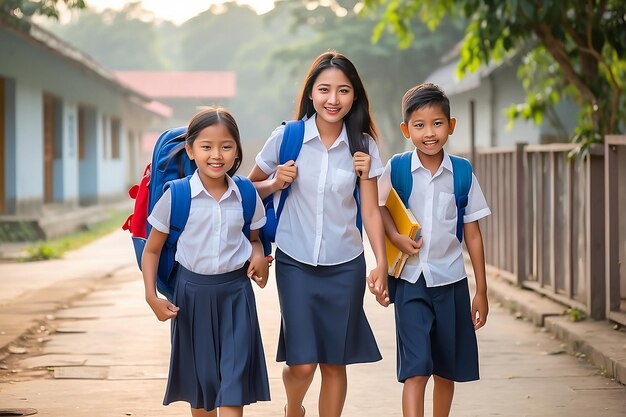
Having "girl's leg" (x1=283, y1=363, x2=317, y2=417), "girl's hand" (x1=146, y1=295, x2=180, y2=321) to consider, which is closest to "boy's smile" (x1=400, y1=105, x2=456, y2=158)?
"girl's leg" (x1=283, y1=363, x2=317, y2=417)

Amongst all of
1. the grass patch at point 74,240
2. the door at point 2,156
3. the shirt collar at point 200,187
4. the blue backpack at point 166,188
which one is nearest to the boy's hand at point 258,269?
the blue backpack at point 166,188

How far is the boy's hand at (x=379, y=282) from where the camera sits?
4871 millimetres

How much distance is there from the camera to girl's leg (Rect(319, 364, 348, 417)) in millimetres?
5074

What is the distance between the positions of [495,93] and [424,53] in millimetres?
15546

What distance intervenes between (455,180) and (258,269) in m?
0.93

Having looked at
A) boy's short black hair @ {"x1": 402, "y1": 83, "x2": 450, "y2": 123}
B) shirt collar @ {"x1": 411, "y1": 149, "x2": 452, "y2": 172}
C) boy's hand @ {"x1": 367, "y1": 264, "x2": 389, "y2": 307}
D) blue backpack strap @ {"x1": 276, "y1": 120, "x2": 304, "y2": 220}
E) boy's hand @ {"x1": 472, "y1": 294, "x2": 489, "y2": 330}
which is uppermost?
boy's short black hair @ {"x1": 402, "y1": 83, "x2": 450, "y2": 123}

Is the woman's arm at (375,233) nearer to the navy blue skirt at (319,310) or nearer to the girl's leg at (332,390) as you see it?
the navy blue skirt at (319,310)

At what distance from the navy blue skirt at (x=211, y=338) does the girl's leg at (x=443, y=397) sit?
2.63 feet

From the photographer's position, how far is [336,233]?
504 cm

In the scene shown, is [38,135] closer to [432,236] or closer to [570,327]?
[570,327]

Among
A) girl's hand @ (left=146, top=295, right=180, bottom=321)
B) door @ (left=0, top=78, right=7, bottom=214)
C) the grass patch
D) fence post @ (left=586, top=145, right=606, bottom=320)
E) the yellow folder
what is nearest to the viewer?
girl's hand @ (left=146, top=295, right=180, bottom=321)

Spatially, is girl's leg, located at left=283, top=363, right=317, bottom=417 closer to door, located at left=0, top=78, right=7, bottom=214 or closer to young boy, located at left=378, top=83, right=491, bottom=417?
young boy, located at left=378, top=83, right=491, bottom=417

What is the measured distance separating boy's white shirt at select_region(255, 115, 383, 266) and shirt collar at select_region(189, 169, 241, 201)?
0.32 metres

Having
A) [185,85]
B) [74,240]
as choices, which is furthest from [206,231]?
[185,85]
